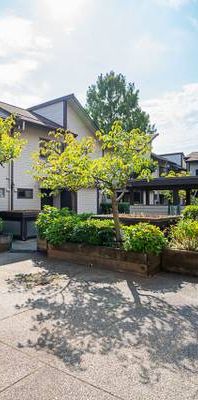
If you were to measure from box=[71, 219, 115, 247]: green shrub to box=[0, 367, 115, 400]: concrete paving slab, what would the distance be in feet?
14.2

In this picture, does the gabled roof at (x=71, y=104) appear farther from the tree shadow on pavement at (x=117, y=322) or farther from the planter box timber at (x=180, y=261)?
the tree shadow on pavement at (x=117, y=322)

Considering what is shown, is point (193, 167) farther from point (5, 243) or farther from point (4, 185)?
point (5, 243)

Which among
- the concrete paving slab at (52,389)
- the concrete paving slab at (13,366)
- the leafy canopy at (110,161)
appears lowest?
the concrete paving slab at (52,389)

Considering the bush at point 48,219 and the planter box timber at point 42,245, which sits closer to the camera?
the bush at point 48,219

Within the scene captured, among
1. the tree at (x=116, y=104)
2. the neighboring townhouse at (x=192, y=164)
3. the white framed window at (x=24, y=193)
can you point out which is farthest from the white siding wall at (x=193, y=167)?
the white framed window at (x=24, y=193)

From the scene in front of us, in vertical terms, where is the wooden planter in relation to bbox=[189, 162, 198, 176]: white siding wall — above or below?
below

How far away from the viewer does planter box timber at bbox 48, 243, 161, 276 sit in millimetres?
6113

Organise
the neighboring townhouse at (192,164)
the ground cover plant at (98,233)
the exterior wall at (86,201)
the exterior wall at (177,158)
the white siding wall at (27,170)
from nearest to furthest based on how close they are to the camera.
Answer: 1. the ground cover plant at (98,233)
2. the white siding wall at (27,170)
3. the exterior wall at (86,201)
4. the neighboring townhouse at (192,164)
5. the exterior wall at (177,158)

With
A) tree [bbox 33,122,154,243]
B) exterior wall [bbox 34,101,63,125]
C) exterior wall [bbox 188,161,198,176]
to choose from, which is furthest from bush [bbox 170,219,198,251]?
exterior wall [bbox 188,161,198,176]

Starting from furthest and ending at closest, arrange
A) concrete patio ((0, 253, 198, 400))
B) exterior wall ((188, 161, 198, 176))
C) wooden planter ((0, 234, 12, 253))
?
1. exterior wall ((188, 161, 198, 176))
2. wooden planter ((0, 234, 12, 253))
3. concrete patio ((0, 253, 198, 400))

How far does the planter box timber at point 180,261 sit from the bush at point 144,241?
0.25m

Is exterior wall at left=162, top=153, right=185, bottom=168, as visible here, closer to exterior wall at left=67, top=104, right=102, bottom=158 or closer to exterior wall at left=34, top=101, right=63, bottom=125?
exterior wall at left=67, top=104, right=102, bottom=158

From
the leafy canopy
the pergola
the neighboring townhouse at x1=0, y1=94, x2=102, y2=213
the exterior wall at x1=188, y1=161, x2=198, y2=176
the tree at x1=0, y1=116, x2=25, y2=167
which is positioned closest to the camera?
the leafy canopy

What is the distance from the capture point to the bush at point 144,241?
241 inches
